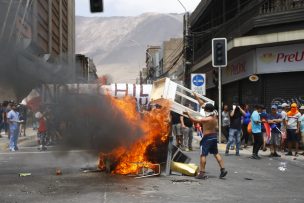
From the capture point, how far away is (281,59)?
19.6 meters

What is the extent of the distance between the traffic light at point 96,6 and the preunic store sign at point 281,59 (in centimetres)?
993

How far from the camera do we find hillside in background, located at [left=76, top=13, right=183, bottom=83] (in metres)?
134

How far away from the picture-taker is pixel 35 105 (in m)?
12.5

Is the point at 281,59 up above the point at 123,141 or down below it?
above

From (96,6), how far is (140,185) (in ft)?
16.9

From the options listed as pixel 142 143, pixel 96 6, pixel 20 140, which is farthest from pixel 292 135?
pixel 20 140

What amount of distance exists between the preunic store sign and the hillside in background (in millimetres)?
99068

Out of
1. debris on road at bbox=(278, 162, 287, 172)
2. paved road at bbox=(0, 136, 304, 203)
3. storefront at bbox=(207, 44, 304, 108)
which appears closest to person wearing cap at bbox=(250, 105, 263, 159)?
debris on road at bbox=(278, 162, 287, 172)

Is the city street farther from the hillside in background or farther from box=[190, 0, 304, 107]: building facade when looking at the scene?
the hillside in background

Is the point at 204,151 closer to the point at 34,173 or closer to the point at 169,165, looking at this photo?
the point at 169,165

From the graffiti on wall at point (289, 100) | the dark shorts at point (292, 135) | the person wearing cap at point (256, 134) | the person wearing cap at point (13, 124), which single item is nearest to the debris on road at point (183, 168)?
the person wearing cap at point (256, 134)

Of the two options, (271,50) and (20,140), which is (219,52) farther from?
(20,140)

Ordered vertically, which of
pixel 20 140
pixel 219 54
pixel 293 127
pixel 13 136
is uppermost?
pixel 219 54

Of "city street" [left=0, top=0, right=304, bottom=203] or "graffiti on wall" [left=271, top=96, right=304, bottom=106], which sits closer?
"city street" [left=0, top=0, right=304, bottom=203]
